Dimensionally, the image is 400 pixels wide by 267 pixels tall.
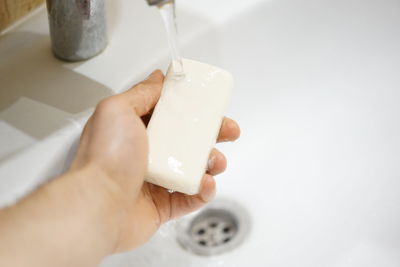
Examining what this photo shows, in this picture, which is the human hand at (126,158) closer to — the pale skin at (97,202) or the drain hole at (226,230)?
the pale skin at (97,202)

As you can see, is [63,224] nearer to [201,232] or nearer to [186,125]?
[186,125]

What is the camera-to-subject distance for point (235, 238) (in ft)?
2.19

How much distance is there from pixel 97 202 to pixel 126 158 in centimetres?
4

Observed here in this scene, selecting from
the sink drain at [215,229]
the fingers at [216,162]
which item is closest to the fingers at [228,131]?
the fingers at [216,162]

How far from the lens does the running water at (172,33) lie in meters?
0.46

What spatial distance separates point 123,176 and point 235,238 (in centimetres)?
23

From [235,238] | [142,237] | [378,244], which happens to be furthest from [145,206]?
[378,244]

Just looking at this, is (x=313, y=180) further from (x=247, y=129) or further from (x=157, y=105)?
(x=157, y=105)

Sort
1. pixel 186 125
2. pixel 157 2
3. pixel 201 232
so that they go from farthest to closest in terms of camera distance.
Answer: pixel 201 232, pixel 186 125, pixel 157 2

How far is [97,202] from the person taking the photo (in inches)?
18.0

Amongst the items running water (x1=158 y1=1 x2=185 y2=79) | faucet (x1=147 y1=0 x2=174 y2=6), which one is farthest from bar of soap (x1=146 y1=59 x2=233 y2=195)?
faucet (x1=147 y1=0 x2=174 y2=6)

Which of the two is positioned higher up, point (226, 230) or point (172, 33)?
point (172, 33)

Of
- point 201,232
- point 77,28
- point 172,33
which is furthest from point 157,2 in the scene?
point 201,232

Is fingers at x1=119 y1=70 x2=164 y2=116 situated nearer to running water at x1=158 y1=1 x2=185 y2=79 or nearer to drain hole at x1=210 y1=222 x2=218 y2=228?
running water at x1=158 y1=1 x2=185 y2=79
